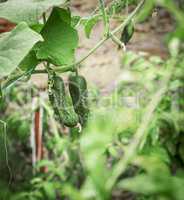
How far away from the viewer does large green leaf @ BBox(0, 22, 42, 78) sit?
0.65m

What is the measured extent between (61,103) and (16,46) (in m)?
0.12

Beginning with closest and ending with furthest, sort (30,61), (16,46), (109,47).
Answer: (16,46) < (30,61) < (109,47)

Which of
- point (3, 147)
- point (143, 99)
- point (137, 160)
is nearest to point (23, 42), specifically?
point (3, 147)

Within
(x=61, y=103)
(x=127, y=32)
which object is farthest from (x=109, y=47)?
(x=61, y=103)

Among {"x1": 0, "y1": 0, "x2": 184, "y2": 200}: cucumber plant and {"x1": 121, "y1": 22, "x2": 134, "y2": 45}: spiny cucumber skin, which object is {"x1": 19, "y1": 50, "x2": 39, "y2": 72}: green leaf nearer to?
{"x1": 0, "y1": 0, "x2": 184, "y2": 200}: cucumber plant

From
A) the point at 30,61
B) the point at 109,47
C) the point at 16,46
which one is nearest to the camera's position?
the point at 16,46

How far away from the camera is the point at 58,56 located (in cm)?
77

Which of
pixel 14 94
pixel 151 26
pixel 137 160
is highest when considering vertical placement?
pixel 137 160

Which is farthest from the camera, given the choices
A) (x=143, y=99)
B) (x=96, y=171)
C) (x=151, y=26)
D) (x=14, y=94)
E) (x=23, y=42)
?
(x=151, y=26)

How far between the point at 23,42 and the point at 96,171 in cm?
45

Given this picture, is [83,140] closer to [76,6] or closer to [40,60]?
[40,60]

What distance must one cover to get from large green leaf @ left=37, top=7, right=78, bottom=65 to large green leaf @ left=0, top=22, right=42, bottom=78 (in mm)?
69

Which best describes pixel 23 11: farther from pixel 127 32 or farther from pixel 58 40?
pixel 127 32

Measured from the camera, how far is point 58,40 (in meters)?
0.77
